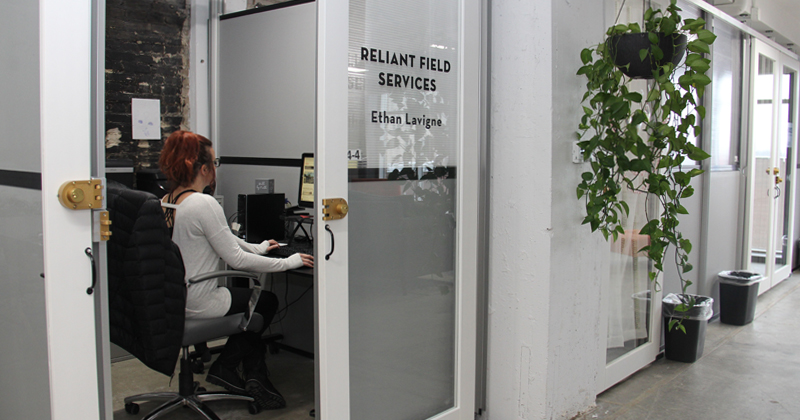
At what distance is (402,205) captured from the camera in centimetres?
239

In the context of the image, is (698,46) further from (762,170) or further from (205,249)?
(762,170)

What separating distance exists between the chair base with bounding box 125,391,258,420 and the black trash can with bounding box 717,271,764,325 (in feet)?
12.5

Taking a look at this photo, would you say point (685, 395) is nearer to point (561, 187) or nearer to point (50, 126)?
point (561, 187)

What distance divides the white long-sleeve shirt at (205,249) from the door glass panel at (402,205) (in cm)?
57

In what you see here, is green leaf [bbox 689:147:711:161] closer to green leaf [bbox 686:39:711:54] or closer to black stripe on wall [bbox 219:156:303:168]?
green leaf [bbox 686:39:711:54]

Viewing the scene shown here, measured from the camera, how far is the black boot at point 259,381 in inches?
117

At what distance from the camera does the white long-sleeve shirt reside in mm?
2594

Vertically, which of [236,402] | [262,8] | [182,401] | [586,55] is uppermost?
[262,8]

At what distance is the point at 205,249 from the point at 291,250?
56cm

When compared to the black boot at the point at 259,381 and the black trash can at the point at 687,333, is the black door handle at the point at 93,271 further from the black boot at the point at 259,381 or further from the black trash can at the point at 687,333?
the black trash can at the point at 687,333

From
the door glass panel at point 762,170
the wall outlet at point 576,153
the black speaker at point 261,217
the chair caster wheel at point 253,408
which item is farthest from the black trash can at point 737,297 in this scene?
the chair caster wheel at point 253,408

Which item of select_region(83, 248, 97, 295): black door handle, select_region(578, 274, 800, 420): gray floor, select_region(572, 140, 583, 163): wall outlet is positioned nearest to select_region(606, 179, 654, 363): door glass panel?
select_region(578, 274, 800, 420): gray floor

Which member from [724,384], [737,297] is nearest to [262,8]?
[724,384]

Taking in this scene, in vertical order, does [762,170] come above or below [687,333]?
above
